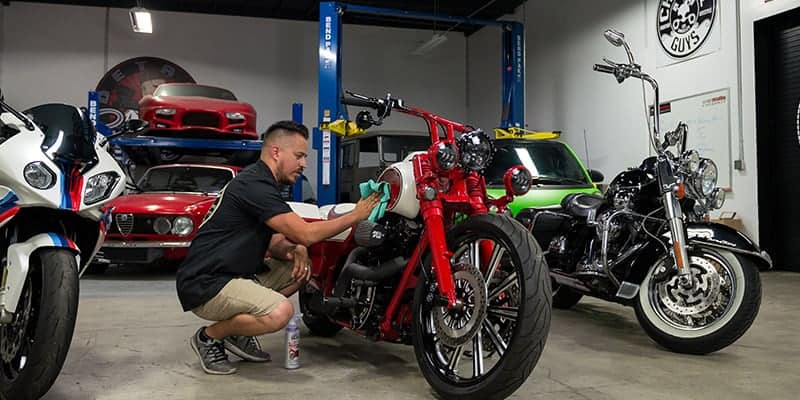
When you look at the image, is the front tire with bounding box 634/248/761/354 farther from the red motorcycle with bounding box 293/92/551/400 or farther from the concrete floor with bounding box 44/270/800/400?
the red motorcycle with bounding box 293/92/551/400

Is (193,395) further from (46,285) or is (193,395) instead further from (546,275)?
(546,275)

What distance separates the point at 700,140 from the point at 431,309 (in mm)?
5627

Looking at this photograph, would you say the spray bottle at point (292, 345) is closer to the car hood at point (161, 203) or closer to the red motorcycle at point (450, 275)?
the red motorcycle at point (450, 275)

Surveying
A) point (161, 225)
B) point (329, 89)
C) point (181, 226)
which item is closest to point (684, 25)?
point (329, 89)

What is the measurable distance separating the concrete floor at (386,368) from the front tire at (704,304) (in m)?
0.10

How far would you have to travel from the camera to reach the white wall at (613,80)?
20.5ft

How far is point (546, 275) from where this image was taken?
75.9 inches

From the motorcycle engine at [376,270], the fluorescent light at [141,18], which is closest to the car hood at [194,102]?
the fluorescent light at [141,18]

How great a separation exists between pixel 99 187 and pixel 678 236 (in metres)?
2.50

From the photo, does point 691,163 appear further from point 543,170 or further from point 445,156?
point 543,170

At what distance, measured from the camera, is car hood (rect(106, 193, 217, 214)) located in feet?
17.4

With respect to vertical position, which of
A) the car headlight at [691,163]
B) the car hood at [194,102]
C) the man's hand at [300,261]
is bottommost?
the man's hand at [300,261]

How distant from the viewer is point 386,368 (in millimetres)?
2627

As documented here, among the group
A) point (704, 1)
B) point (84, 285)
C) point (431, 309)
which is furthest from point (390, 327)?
point (704, 1)
